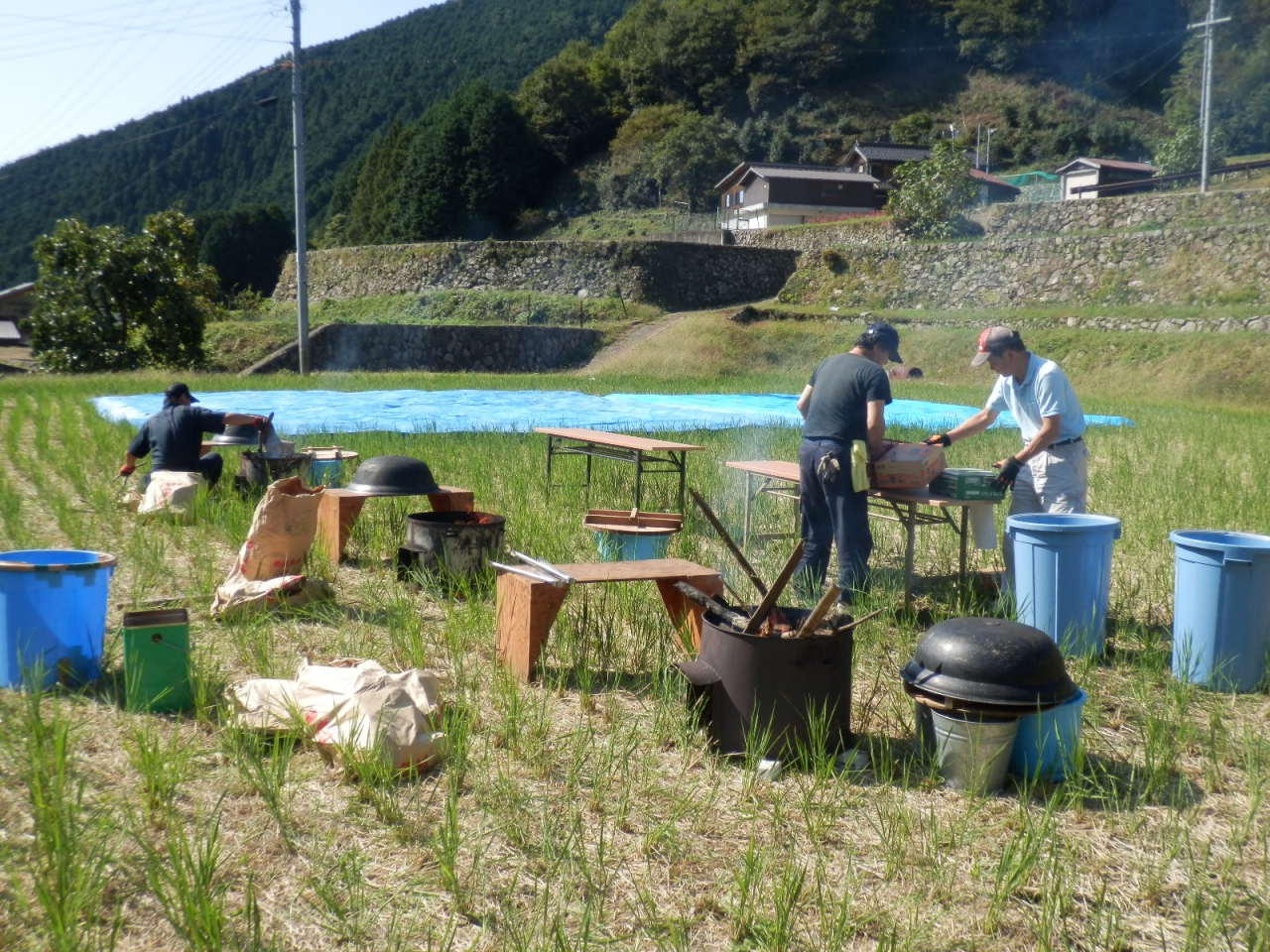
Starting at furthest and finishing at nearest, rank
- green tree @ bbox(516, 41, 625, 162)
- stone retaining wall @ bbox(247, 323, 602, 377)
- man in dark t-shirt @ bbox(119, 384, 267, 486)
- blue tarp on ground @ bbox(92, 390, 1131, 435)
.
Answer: green tree @ bbox(516, 41, 625, 162) < stone retaining wall @ bbox(247, 323, 602, 377) < blue tarp on ground @ bbox(92, 390, 1131, 435) < man in dark t-shirt @ bbox(119, 384, 267, 486)

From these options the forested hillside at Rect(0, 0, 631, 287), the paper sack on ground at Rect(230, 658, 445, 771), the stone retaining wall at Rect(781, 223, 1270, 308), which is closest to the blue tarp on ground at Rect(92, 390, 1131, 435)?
the paper sack on ground at Rect(230, 658, 445, 771)

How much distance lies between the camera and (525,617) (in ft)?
13.4

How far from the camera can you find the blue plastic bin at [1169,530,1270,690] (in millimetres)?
4156

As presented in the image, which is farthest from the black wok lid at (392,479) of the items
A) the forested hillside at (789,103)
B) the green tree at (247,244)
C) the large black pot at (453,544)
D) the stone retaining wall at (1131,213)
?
the green tree at (247,244)

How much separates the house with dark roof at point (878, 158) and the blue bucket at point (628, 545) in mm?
54397

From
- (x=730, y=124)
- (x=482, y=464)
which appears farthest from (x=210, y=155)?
(x=482, y=464)

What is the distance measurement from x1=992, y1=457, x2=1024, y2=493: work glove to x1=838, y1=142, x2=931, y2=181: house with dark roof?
54450mm

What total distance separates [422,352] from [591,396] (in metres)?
12.7

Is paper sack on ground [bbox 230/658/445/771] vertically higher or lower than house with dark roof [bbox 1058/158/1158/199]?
lower

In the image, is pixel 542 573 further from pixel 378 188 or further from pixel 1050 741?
pixel 378 188

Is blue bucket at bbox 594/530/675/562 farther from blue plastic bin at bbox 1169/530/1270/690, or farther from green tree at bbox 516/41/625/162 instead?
green tree at bbox 516/41/625/162

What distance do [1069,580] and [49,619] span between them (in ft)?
12.4

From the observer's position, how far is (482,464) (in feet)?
31.5

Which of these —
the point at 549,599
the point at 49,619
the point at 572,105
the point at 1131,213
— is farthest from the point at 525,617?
the point at 572,105
